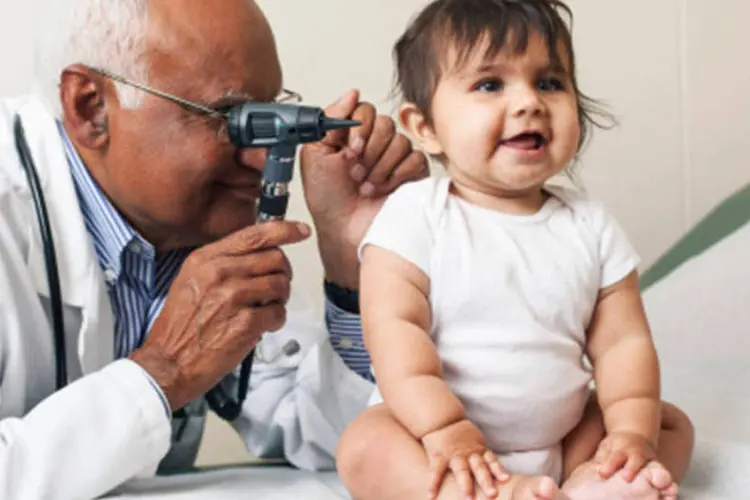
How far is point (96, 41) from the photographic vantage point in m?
1.22

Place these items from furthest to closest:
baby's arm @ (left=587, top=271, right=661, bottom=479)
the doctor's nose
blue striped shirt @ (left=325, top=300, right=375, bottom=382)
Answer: blue striped shirt @ (left=325, top=300, right=375, bottom=382)
the doctor's nose
baby's arm @ (left=587, top=271, right=661, bottom=479)

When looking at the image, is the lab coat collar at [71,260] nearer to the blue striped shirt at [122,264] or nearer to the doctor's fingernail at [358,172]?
the blue striped shirt at [122,264]

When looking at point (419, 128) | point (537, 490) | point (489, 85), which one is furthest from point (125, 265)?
point (537, 490)

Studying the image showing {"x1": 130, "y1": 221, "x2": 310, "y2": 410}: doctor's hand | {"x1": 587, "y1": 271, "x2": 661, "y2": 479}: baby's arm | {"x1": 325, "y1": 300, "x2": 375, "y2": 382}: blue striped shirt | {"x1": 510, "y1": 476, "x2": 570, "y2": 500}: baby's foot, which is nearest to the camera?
{"x1": 510, "y1": 476, "x2": 570, "y2": 500}: baby's foot

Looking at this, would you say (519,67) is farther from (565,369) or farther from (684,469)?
(684,469)

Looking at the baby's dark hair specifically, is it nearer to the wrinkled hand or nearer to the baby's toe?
the wrinkled hand

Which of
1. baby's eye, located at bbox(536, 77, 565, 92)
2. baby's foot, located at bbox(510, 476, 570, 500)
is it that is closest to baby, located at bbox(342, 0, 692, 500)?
baby's eye, located at bbox(536, 77, 565, 92)

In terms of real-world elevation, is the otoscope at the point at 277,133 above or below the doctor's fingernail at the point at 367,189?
above

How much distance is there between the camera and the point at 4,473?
94cm

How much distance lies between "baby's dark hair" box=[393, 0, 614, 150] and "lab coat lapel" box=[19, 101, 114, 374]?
16.5 inches

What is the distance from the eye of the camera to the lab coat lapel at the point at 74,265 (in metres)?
1.12

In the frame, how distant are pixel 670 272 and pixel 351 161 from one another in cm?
60

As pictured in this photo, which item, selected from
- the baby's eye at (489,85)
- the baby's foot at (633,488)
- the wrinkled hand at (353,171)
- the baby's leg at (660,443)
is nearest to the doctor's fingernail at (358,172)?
the wrinkled hand at (353,171)

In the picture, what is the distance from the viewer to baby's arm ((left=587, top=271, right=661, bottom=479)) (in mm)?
886
